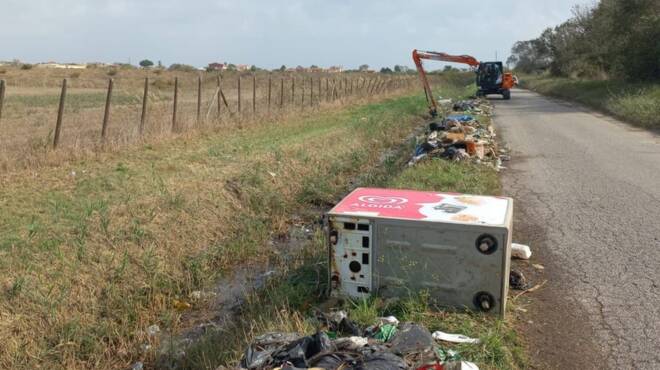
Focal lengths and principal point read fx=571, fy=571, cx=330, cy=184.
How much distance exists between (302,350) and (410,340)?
691 millimetres

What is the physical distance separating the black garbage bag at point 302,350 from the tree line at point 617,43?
83.5 feet

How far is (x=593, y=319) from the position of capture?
4.30 metres

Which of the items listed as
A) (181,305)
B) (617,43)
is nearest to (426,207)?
(181,305)

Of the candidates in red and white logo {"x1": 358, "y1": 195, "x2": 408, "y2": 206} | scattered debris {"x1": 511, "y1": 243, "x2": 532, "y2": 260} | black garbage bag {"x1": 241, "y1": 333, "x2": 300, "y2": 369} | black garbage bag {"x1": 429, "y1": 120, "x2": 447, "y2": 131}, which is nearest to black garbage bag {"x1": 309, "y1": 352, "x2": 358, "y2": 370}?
black garbage bag {"x1": 241, "y1": 333, "x2": 300, "y2": 369}

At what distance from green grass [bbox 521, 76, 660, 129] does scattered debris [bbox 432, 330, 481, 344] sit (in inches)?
598

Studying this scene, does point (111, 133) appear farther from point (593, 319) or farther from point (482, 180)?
point (593, 319)

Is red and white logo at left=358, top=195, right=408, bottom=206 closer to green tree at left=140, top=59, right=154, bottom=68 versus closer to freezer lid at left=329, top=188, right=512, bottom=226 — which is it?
freezer lid at left=329, top=188, right=512, bottom=226

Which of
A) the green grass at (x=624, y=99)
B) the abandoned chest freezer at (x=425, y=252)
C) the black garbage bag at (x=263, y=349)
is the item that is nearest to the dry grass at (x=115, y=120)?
the abandoned chest freezer at (x=425, y=252)

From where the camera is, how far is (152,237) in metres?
6.91

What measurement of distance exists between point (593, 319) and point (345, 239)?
1963 millimetres

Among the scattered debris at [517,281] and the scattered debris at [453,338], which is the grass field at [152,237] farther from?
the scattered debris at [517,281]

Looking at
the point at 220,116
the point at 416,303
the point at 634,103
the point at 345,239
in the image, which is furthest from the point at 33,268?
the point at 634,103

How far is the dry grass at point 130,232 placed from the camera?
17.0ft

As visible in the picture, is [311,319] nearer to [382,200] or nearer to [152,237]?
[382,200]
